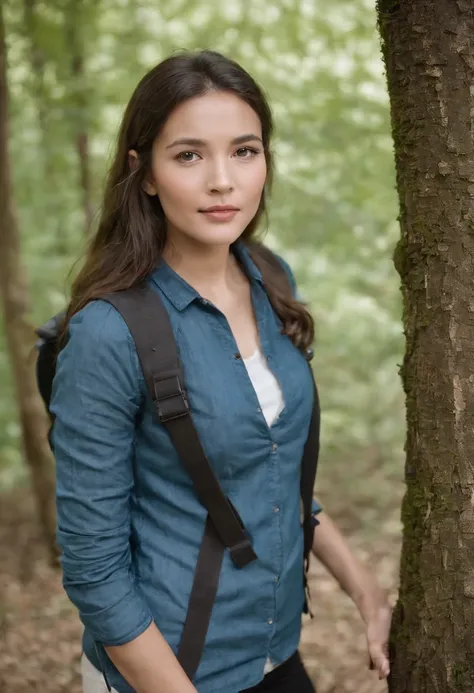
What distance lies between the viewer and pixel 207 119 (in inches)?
71.5

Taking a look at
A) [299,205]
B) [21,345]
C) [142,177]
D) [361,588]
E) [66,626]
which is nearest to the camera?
[142,177]

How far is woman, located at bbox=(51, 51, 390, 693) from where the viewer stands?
1631mm

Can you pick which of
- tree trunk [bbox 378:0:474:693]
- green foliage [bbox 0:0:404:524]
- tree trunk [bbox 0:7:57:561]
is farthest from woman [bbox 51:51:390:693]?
tree trunk [bbox 0:7:57:561]

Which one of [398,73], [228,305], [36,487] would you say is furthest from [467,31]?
[36,487]

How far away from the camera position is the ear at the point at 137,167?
6.37 feet

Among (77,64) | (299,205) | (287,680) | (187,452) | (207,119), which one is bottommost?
(287,680)

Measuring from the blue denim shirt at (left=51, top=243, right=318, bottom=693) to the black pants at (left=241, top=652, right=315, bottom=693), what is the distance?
0.25 ft

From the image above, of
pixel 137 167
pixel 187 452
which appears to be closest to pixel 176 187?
pixel 137 167

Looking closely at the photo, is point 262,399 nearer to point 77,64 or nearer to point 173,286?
point 173,286

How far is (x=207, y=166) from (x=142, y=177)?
24 centimetres

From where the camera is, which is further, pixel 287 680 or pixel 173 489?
pixel 287 680

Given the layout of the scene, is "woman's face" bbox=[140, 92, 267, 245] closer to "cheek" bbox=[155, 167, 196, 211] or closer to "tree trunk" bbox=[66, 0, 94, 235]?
"cheek" bbox=[155, 167, 196, 211]

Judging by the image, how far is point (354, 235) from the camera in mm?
5477

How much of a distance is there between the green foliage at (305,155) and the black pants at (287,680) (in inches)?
138
